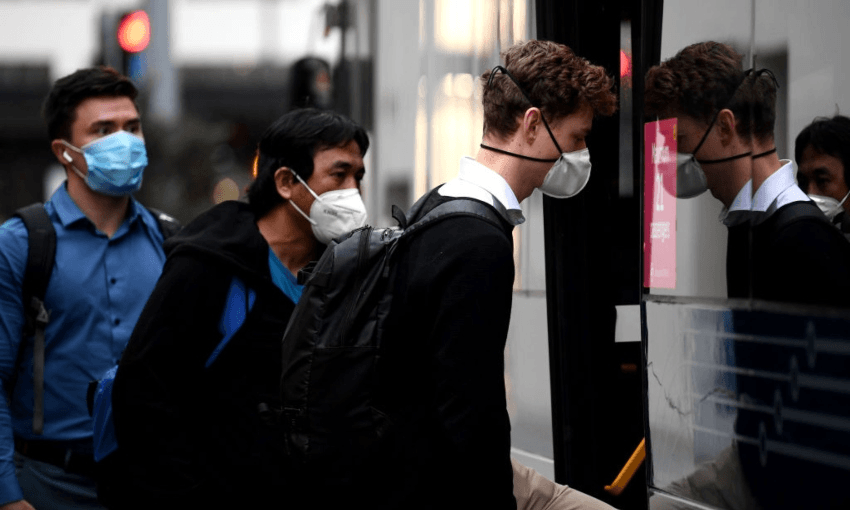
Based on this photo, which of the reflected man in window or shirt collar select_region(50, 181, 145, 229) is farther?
shirt collar select_region(50, 181, 145, 229)

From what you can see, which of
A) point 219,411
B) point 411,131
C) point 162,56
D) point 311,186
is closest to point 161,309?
point 219,411

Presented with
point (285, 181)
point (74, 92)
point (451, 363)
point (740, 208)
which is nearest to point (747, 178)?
point (740, 208)

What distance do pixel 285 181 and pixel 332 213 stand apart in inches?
7.2

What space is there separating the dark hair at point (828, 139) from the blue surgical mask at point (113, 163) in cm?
241

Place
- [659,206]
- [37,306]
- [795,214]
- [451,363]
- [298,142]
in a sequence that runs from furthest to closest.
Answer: [37,306]
[298,142]
[659,206]
[795,214]
[451,363]

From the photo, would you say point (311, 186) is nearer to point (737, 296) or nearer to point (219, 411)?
point (219, 411)

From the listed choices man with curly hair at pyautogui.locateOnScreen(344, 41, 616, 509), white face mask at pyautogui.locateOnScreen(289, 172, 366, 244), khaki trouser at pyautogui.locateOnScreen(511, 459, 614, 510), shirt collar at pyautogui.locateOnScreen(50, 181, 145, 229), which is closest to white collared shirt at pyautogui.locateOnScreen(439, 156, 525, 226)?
man with curly hair at pyautogui.locateOnScreen(344, 41, 616, 509)

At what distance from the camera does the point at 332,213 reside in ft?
10.5

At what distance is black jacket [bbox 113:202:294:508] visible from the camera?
8.79 ft

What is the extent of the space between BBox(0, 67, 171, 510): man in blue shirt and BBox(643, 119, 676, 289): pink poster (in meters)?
1.77

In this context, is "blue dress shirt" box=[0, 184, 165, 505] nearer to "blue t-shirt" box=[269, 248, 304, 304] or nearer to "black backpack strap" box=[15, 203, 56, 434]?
"black backpack strap" box=[15, 203, 56, 434]

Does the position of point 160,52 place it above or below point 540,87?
above

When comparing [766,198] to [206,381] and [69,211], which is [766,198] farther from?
[69,211]

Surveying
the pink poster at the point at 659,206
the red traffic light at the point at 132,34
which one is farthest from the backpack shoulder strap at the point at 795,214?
the red traffic light at the point at 132,34
